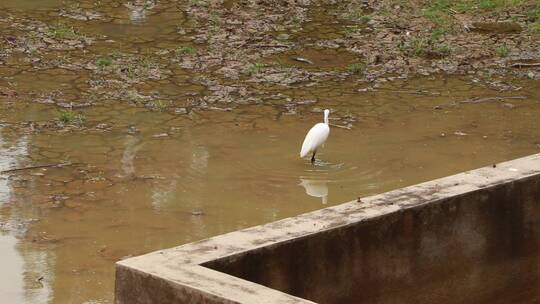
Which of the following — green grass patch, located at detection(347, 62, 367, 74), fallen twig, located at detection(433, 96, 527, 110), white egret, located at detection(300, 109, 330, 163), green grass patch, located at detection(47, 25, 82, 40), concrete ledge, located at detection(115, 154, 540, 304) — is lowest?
fallen twig, located at detection(433, 96, 527, 110)

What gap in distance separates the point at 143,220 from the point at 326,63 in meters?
4.77

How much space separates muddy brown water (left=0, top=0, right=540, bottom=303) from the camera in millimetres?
7184

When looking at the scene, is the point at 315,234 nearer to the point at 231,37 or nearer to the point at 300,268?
the point at 300,268

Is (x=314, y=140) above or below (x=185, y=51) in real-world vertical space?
above

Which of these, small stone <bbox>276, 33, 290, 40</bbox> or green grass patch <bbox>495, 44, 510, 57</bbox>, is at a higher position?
green grass patch <bbox>495, 44, 510, 57</bbox>

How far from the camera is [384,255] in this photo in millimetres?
4555

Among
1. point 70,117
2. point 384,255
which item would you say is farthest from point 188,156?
point 384,255

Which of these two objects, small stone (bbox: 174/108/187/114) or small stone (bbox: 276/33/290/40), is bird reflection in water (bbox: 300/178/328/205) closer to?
small stone (bbox: 174/108/187/114)

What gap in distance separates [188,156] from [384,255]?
4650mm

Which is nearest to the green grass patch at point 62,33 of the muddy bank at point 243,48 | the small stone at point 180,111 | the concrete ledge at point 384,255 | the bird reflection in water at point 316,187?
the muddy bank at point 243,48

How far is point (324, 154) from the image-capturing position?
30.3ft

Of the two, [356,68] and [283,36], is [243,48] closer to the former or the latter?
[283,36]

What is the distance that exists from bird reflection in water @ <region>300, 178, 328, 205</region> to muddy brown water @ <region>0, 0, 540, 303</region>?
0.05 ft

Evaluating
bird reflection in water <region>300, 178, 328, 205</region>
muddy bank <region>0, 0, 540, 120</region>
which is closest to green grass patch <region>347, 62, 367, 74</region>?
muddy bank <region>0, 0, 540, 120</region>
